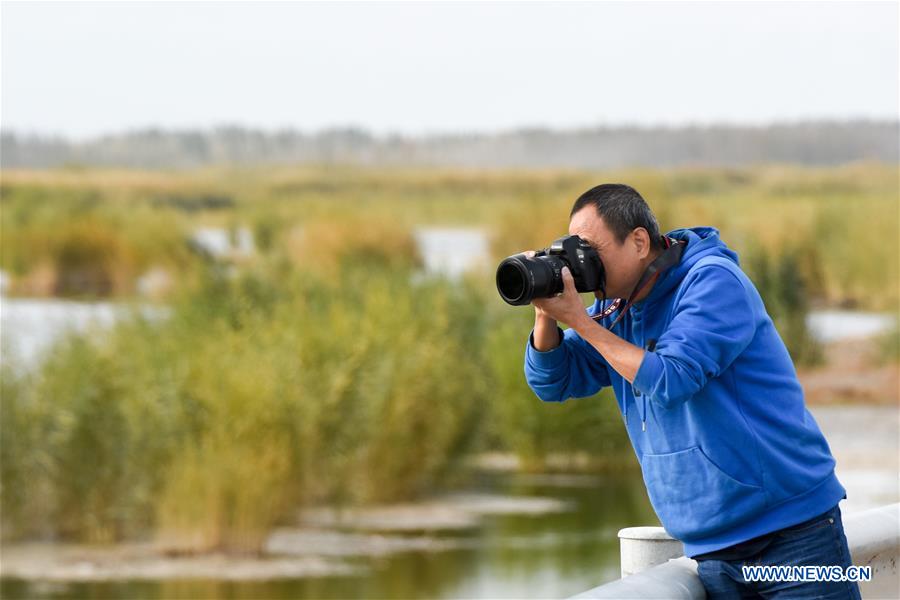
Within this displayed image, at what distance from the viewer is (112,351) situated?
306 inches

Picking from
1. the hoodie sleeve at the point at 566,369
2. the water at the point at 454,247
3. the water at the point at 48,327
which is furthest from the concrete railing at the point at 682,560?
the water at the point at 454,247

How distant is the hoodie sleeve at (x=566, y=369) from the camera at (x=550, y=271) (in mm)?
121

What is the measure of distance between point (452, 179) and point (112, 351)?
9944 mm

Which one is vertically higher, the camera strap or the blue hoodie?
the camera strap

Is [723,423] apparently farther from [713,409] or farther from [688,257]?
[688,257]

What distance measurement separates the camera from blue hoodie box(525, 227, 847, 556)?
1866mm

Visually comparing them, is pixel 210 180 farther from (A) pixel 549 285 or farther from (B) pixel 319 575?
(A) pixel 549 285

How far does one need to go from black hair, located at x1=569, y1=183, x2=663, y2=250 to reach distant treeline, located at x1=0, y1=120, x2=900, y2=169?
1470 centimetres


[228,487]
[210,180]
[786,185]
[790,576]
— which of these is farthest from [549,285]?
[786,185]

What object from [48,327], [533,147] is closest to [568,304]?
[48,327]

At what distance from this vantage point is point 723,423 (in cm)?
190

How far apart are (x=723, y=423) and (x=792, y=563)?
204 millimetres

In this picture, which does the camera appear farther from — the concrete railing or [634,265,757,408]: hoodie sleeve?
the concrete railing

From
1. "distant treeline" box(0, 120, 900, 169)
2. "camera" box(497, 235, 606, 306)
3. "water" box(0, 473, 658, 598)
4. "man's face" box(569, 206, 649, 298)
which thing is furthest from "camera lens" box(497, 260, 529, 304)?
"distant treeline" box(0, 120, 900, 169)
